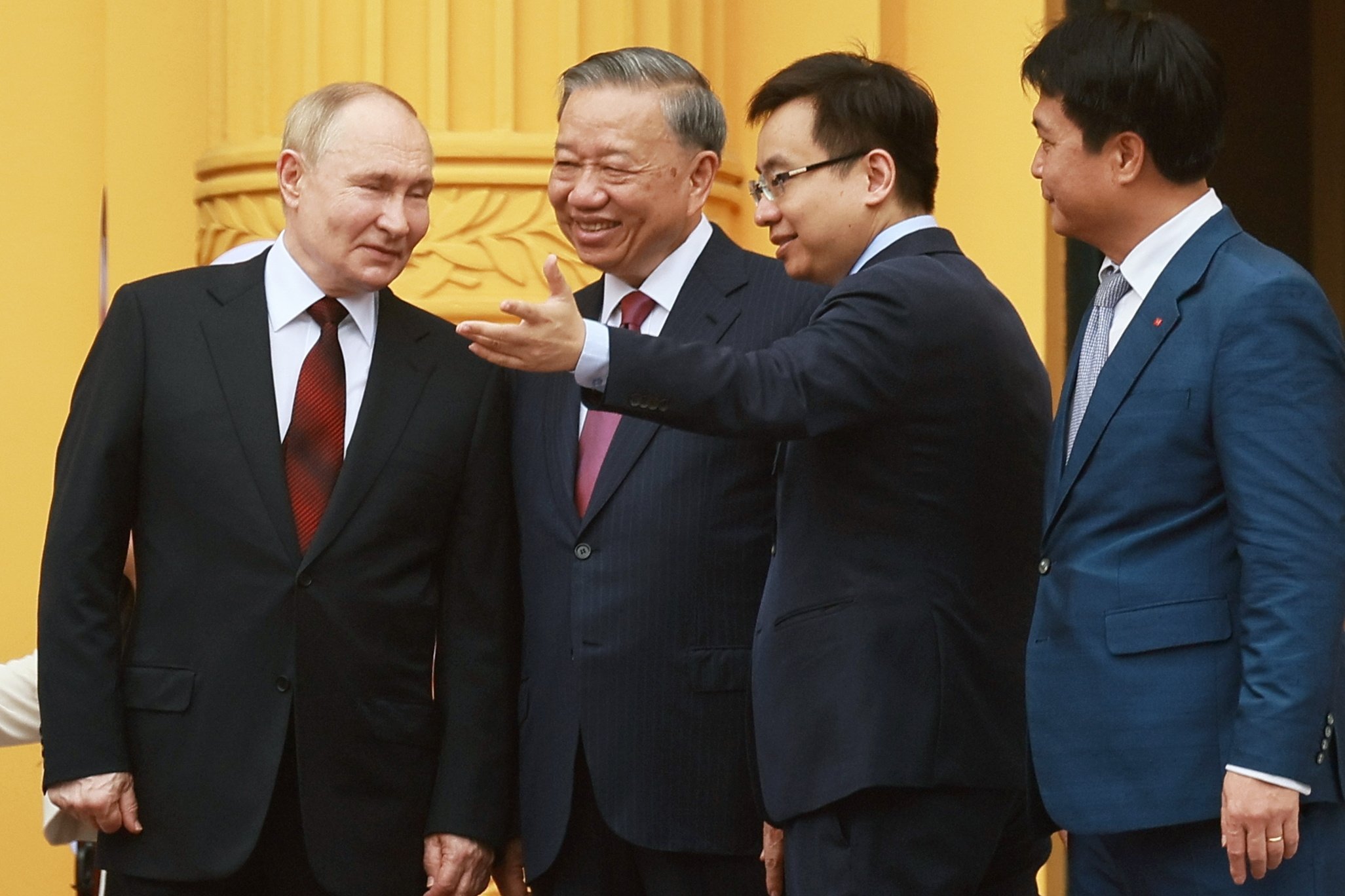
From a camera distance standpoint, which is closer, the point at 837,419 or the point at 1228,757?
the point at 1228,757

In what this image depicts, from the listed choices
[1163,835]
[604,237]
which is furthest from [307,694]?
[1163,835]

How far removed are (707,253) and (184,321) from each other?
0.92m

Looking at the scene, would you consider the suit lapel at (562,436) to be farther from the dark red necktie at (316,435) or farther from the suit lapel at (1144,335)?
the suit lapel at (1144,335)

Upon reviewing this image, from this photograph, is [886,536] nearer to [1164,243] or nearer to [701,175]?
[1164,243]

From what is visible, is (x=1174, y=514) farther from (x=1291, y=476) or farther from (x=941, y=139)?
(x=941, y=139)

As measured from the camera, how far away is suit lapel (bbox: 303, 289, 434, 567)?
3172mm

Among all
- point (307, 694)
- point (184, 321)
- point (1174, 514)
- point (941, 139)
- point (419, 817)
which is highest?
point (941, 139)

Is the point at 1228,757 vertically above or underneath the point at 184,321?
underneath

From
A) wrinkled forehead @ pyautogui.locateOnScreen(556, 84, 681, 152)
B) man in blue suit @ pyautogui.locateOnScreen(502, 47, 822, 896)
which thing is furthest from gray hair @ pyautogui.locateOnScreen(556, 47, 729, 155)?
man in blue suit @ pyautogui.locateOnScreen(502, 47, 822, 896)

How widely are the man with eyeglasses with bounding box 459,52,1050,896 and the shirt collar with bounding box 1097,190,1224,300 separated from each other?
27cm

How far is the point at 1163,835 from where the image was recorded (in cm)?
264

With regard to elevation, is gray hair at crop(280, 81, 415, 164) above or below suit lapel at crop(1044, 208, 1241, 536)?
above

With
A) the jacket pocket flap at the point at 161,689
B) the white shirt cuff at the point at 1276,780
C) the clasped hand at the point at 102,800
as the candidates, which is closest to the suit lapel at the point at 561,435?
the jacket pocket flap at the point at 161,689

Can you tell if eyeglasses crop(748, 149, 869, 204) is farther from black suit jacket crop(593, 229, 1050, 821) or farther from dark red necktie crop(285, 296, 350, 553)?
dark red necktie crop(285, 296, 350, 553)
